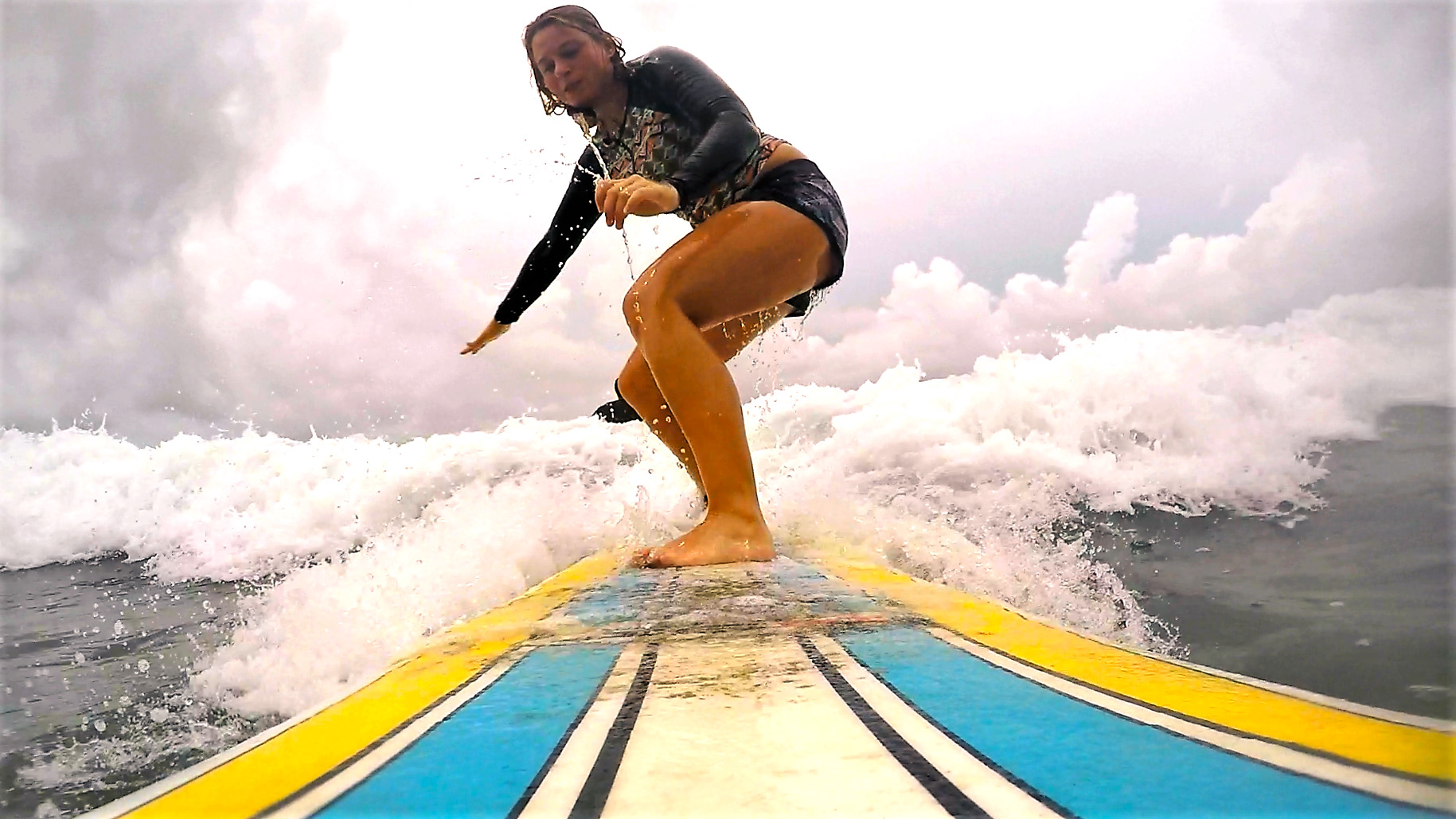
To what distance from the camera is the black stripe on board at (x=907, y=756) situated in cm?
34

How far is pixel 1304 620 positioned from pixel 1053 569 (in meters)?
0.56

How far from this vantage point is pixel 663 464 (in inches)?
110

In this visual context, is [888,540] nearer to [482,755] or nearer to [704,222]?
[704,222]

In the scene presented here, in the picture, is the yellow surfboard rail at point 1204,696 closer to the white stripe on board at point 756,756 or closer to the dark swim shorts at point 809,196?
the white stripe on board at point 756,756

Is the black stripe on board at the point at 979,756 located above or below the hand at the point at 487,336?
below

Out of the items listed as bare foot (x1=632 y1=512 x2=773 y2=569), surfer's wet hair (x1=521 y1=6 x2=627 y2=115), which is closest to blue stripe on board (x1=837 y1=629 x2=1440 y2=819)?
bare foot (x1=632 y1=512 x2=773 y2=569)

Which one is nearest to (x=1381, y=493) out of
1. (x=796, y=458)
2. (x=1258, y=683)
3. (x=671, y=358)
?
(x=1258, y=683)

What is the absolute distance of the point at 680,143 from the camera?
1312 mm

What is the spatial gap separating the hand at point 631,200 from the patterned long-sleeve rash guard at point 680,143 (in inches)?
2.0

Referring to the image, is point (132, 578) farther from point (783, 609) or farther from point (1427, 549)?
point (1427, 549)

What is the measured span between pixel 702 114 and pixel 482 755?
3.54ft

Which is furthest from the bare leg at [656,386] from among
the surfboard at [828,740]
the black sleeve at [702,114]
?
the surfboard at [828,740]

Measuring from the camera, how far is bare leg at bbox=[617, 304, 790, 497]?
1578 millimetres

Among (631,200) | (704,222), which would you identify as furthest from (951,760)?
(704,222)
